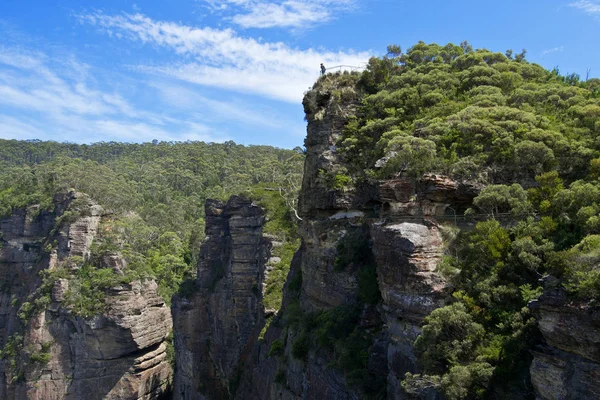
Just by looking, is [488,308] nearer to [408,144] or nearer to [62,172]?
[408,144]

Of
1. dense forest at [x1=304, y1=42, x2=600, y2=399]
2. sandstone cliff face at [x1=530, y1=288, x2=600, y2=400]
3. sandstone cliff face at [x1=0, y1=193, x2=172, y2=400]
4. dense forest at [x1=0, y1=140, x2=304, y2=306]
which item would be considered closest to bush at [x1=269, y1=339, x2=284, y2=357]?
dense forest at [x1=0, y1=140, x2=304, y2=306]

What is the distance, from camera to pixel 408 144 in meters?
17.7

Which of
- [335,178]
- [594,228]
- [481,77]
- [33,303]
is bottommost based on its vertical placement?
[33,303]

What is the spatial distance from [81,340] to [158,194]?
45.9m

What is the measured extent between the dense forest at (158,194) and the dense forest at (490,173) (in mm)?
17892

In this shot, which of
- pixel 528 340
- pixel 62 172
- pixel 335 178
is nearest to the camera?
pixel 528 340

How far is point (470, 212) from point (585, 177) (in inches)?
151

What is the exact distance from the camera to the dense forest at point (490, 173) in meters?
11.9

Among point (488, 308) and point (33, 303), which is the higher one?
point (488, 308)

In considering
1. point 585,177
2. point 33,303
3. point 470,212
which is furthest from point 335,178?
point 33,303

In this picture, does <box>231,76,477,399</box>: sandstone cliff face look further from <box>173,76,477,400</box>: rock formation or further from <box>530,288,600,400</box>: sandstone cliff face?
Answer: <box>530,288,600,400</box>: sandstone cliff face

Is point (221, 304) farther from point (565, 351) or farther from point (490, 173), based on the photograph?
point (565, 351)

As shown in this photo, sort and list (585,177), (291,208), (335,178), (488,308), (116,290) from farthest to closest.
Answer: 1. (116,290)
2. (291,208)
3. (335,178)
4. (585,177)
5. (488,308)

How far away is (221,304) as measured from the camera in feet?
141
